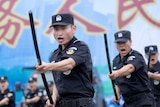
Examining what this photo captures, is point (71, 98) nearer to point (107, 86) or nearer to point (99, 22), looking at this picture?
point (107, 86)

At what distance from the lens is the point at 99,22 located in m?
13.1

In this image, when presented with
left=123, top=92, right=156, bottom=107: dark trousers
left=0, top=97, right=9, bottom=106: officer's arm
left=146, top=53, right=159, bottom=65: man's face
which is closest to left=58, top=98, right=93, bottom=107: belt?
left=123, top=92, right=156, bottom=107: dark trousers

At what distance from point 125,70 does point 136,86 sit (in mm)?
547

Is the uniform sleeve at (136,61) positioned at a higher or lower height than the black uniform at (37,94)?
higher

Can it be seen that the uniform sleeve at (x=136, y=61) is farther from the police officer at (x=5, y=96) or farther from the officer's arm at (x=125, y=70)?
the police officer at (x=5, y=96)

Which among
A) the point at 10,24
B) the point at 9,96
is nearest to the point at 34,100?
the point at 9,96

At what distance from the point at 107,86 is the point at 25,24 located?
369 cm

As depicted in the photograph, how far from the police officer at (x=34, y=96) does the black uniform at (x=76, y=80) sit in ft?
20.3

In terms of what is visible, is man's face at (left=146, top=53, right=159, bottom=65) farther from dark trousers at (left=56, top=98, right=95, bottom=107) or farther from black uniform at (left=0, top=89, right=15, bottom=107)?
black uniform at (left=0, top=89, right=15, bottom=107)

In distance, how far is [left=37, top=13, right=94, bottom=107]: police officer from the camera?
15.2ft

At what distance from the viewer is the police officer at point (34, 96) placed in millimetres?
10836

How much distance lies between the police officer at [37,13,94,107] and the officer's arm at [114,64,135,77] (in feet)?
2.31

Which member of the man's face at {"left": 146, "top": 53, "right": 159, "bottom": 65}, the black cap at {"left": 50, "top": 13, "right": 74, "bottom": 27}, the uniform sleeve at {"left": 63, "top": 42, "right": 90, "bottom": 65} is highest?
the black cap at {"left": 50, "top": 13, "right": 74, "bottom": 27}

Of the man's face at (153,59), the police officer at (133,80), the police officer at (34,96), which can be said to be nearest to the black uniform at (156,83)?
the man's face at (153,59)
